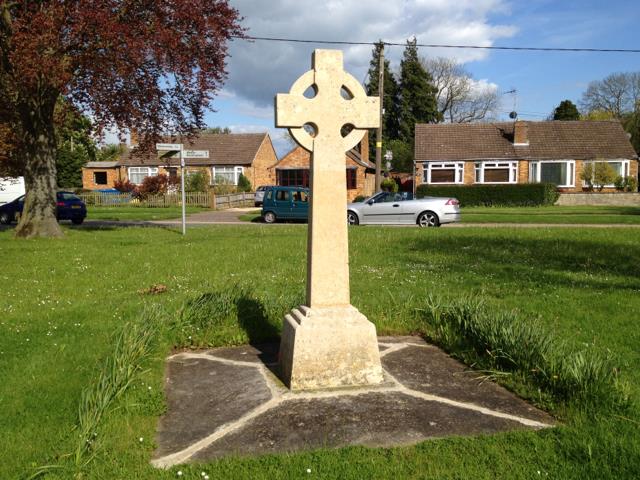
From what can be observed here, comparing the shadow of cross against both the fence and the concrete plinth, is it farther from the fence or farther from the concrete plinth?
the fence

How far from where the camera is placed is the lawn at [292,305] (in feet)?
10.4

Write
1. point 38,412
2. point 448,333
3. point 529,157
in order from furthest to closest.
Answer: point 529,157
point 448,333
point 38,412

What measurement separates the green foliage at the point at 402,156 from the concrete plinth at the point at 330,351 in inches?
2145

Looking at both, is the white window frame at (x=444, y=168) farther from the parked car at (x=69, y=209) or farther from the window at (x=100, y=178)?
the window at (x=100, y=178)

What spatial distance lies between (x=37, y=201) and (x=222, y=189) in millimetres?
24073

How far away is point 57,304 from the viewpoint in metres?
7.36

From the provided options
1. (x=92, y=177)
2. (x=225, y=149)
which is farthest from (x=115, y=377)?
(x=92, y=177)

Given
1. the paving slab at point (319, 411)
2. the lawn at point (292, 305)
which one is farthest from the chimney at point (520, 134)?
the paving slab at point (319, 411)

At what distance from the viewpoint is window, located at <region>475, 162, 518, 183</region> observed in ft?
128

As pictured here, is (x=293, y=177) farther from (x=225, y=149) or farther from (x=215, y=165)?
(x=225, y=149)

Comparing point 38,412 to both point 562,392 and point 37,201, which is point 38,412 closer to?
point 562,392

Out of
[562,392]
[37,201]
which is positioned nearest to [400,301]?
[562,392]

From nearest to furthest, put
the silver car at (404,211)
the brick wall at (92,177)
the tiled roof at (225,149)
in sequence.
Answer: the silver car at (404,211) → the tiled roof at (225,149) → the brick wall at (92,177)

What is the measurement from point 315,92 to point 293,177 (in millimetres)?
36641
